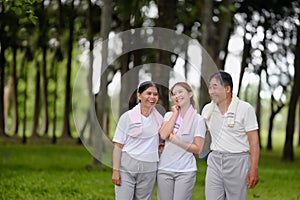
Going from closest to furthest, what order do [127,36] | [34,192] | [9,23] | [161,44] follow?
[127,36], [161,44], [34,192], [9,23]

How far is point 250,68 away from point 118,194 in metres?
20.4

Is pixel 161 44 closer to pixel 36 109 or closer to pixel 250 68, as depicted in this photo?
pixel 250 68

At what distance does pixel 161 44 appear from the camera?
9.20 m

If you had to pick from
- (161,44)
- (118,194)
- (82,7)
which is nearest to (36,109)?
(82,7)

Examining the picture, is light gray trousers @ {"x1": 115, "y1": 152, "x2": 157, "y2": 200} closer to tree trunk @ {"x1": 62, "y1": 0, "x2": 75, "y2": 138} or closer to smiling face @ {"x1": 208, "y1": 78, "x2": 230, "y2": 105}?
smiling face @ {"x1": 208, "y1": 78, "x2": 230, "y2": 105}

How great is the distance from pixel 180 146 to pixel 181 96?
0.50 meters

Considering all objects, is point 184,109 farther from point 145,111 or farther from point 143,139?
point 143,139

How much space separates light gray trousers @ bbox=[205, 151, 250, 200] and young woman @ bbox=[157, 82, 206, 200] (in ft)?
0.91

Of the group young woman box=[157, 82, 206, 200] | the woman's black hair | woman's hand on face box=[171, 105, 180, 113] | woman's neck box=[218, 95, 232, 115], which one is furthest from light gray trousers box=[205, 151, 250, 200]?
the woman's black hair

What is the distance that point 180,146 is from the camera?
629cm

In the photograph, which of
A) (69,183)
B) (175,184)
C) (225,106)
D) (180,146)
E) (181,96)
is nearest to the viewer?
(181,96)

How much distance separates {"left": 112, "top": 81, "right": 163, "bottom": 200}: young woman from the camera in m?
6.29

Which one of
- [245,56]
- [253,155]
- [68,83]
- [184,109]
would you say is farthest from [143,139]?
[68,83]

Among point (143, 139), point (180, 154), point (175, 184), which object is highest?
point (143, 139)
